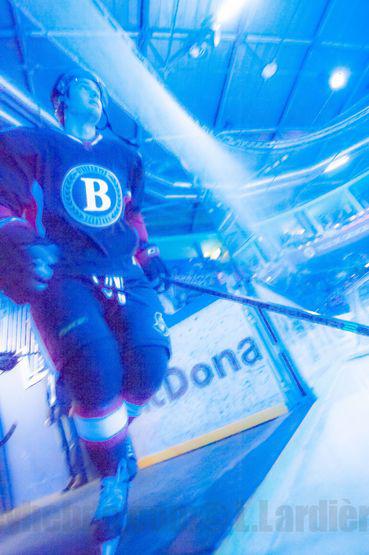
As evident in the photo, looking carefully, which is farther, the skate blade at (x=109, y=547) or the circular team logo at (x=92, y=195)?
the circular team logo at (x=92, y=195)

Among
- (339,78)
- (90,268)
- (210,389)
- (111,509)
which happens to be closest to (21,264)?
(90,268)

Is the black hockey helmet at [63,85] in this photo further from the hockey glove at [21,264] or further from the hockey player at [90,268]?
the hockey glove at [21,264]

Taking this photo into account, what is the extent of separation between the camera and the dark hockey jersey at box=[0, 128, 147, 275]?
1.24 meters

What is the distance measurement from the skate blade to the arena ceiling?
18.3ft

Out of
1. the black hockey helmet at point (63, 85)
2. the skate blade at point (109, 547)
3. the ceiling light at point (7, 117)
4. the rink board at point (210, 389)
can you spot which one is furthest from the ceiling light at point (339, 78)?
the skate blade at point (109, 547)

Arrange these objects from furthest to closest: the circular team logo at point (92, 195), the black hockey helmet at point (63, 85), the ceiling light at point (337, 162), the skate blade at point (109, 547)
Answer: the ceiling light at point (337, 162) → the black hockey helmet at point (63, 85) → the circular team logo at point (92, 195) → the skate blade at point (109, 547)

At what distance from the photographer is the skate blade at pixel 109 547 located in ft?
2.92

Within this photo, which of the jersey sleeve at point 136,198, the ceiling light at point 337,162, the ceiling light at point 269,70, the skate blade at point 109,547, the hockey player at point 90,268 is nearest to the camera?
the skate blade at point 109,547

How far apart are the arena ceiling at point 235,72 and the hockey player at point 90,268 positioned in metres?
4.24

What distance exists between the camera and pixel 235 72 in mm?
6238

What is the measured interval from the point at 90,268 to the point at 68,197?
0.35 m

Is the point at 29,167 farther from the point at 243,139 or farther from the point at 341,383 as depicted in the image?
the point at 243,139

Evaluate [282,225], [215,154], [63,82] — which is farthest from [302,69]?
[63,82]

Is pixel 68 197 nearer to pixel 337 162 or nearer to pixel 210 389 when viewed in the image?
pixel 210 389
